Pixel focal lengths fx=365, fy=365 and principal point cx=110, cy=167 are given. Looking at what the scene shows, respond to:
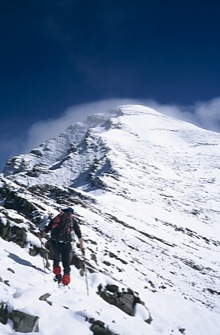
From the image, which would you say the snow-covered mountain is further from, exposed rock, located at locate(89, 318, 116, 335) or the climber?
the climber

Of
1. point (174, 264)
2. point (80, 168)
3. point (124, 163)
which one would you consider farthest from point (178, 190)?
point (174, 264)

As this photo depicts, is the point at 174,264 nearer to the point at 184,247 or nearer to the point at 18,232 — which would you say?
the point at 184,247

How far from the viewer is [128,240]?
30.8 m

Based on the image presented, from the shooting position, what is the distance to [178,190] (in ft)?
278

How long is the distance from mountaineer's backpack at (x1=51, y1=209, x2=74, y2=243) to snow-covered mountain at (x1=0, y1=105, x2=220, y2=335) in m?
1.19

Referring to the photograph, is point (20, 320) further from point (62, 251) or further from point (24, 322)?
point (62, 251)

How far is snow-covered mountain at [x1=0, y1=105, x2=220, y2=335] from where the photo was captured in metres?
8.73

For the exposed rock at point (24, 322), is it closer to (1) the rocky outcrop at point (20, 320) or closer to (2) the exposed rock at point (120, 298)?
(1) the rocky outcrop at point (20, 320)

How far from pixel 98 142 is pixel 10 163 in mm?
61825

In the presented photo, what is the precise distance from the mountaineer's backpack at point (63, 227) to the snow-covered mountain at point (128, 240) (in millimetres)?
1190

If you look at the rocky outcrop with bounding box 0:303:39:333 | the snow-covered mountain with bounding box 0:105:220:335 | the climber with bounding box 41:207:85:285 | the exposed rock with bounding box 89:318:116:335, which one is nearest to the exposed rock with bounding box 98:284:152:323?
the snow-covered mountain with bounding box 0:105:220:335

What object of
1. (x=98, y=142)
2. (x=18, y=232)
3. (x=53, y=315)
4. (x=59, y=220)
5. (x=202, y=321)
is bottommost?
(x=202, y=321)

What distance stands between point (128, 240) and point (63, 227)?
21.0 m

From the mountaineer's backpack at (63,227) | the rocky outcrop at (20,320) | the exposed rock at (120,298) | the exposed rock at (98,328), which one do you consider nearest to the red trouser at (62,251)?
the mountaineer's backpack at (63,227)
